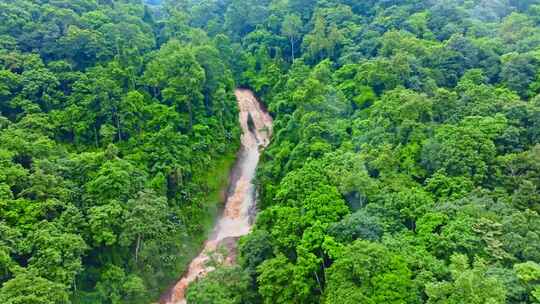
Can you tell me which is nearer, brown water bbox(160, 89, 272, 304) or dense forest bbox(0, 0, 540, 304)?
dense forest bbox(0, 0, 540, 304)

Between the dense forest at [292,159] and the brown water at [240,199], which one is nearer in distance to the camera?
the dense forest at [292,159]

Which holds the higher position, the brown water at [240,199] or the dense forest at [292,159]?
the dense forest at [292,159]

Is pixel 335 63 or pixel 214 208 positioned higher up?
pixel 335 63

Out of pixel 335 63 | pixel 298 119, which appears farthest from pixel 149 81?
pixel 335 63

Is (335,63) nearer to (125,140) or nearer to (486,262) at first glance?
(125,140)
